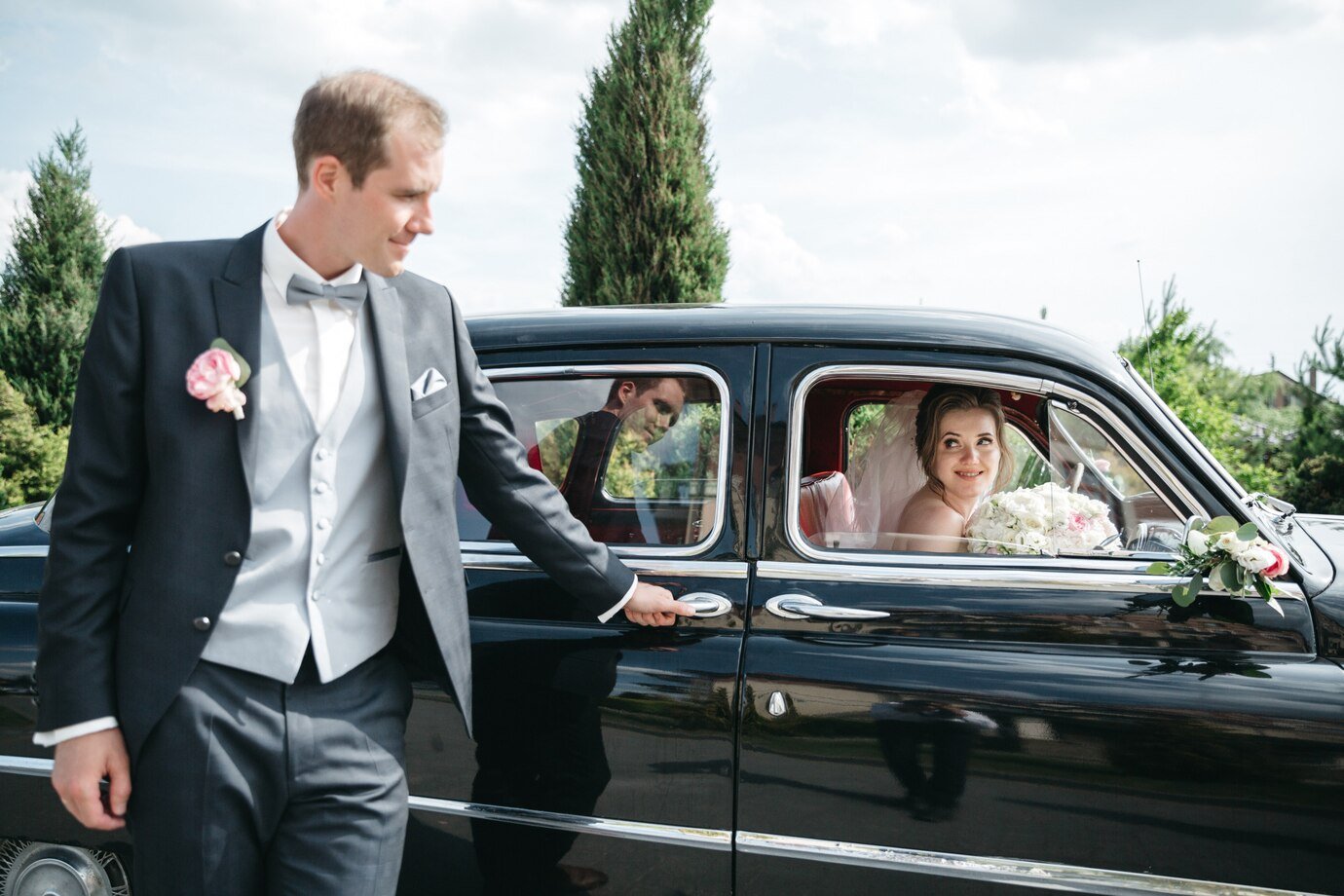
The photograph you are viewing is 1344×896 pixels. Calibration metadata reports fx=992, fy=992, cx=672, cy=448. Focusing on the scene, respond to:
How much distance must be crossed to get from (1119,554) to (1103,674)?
38 cm

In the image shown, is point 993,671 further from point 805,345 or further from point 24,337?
point 24,337

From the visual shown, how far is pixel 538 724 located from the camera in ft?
8.08

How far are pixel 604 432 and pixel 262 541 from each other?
1.19 m

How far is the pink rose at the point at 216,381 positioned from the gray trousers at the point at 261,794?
0.49 meters

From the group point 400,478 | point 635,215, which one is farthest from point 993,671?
point 635,215

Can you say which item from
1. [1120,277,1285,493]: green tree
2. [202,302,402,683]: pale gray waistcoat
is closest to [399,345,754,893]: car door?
[202,302,402,683]: pale gray waistcoat

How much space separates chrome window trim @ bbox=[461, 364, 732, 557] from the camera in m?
2.58

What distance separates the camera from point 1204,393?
38.8ft

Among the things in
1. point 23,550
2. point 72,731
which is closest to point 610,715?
point 72,731

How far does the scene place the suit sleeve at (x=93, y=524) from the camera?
1.75 meters

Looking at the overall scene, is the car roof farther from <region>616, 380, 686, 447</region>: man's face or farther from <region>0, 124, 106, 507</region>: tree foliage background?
<region>0, 124, 106, 507</region>: tree foliage background

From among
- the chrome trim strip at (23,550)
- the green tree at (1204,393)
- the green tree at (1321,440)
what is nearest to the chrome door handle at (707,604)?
the chrome trim strip at (23,550)

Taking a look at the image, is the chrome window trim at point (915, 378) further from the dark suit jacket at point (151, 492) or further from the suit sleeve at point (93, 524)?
the suit sleeve at point (93, 524)

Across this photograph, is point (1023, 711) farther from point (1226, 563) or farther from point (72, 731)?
point (72, 731)
